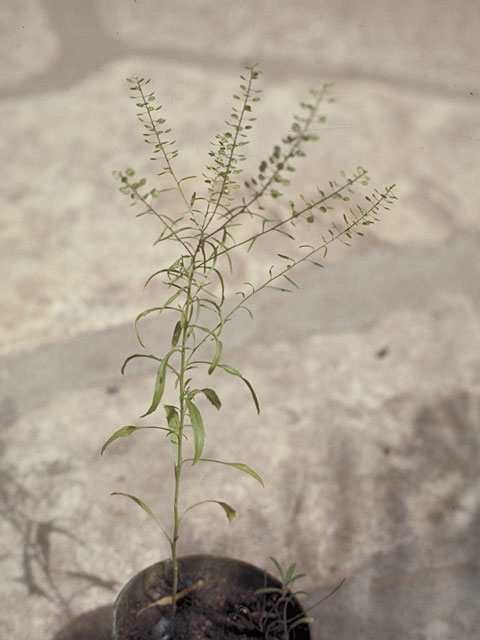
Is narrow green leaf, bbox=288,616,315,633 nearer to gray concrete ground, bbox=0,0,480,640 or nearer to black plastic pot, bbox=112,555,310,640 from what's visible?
black plastic pot, bbox=112,555,310,640

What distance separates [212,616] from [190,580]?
0.19 ft

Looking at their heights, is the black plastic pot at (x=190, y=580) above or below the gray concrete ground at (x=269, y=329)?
below

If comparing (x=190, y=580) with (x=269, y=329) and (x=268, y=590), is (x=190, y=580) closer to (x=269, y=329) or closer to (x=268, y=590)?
(x=268, y=590)

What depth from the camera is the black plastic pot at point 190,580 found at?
1142 millimetres

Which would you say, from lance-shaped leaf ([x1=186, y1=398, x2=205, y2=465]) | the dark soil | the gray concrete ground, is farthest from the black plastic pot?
lance-shaped leaf ([x1=186, y1=398, x2=205, y2=465])

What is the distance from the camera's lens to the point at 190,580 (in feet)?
3.97

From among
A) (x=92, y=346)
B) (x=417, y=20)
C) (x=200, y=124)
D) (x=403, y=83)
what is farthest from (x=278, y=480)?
(x=417, y=20)

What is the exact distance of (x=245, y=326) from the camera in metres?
1.76

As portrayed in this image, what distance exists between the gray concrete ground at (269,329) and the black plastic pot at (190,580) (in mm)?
131

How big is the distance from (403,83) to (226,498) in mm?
1487

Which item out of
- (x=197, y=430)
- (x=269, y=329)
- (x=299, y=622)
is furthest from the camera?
(x=269, y=329)

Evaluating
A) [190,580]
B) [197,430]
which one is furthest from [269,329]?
[197,430]

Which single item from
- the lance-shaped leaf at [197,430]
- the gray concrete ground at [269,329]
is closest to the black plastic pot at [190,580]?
the gray concrete ground at [269,329]

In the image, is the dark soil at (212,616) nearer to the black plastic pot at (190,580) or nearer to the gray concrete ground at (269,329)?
the black plastic pot at (190,580)
